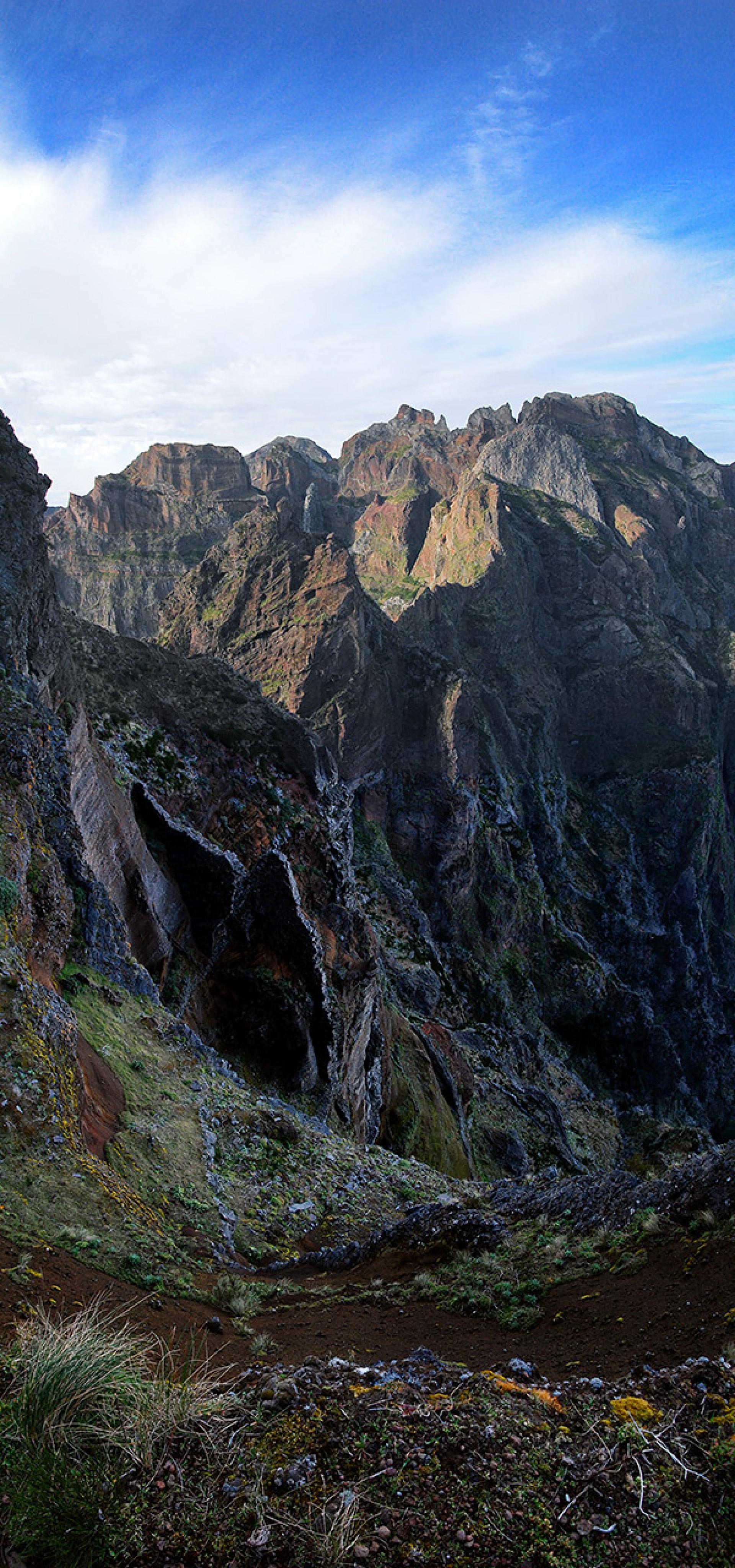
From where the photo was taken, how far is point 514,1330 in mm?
8203

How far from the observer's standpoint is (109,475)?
116 m

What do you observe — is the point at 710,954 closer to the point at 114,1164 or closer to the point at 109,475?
the point at 114,1164

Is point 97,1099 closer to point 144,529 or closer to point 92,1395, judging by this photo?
point 92,1395

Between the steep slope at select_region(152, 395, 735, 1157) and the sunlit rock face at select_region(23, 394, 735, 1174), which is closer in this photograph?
the sunlit rock face at select_region(23, 394, 735, 1174)

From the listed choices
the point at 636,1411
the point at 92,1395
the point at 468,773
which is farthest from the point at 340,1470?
the point at 468,773

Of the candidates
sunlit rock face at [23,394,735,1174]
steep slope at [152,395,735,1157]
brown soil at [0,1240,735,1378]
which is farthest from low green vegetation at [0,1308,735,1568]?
steep slope at [152,395,735,1157]

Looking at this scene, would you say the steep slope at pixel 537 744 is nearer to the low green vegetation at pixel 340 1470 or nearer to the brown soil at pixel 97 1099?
the brown soil at pixel 97 1099

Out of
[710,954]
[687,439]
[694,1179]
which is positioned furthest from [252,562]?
[687,439]

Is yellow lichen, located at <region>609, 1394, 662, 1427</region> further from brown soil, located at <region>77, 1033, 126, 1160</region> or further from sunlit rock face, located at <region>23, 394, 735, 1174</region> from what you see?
sunlit rock face, located at <region>23, 394, 735, 1174</region>

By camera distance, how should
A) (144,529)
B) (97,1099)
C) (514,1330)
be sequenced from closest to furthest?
(514,1330), (97,1099), (144,529)

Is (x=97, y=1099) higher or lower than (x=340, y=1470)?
lower

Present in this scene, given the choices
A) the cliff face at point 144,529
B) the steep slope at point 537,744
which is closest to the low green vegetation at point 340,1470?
the steep slope at point 537,744

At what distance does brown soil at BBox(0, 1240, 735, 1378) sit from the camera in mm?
6746

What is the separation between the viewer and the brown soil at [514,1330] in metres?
6.75
